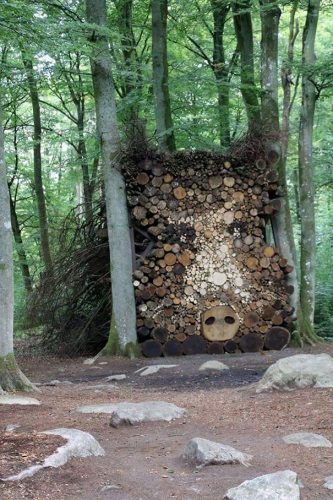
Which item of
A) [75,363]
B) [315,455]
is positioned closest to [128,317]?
[75,363]

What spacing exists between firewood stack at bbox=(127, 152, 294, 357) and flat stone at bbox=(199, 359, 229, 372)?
64.4 inches

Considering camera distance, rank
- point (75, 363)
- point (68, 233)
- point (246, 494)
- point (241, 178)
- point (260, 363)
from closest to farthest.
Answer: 1. point (246, 494)
2. point (260, 363)
3. point (75, 363)
4. point (241, 178)
5. point (68, 233)

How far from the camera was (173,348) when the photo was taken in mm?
10406

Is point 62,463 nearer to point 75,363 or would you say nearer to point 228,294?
point 75,363

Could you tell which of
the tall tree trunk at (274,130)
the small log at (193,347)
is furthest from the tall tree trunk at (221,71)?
the small log at (193,347)

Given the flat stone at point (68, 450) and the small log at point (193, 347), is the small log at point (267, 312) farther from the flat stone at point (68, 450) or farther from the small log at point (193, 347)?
the flat stone at point (68, 450)

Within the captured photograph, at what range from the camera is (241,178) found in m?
10.9

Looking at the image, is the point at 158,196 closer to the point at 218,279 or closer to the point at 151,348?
the point at 218,279

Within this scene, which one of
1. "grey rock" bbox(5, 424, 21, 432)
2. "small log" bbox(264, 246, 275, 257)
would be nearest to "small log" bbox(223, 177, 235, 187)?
"small log" bbox(264, 246, 275, 257)

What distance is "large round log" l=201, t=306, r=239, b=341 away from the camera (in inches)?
415

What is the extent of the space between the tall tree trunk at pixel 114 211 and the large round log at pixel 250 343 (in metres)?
2.01

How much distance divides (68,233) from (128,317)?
2978 millimetres

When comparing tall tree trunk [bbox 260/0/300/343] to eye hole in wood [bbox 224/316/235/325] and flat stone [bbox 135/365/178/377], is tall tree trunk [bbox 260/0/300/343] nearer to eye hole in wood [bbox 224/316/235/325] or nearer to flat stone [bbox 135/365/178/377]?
eye hole in wood [bbox 224/316/235/325]

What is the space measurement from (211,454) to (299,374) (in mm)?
2479
